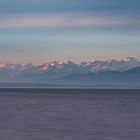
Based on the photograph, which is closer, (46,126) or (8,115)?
(46,126)

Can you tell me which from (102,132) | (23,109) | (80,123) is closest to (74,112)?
(23,109)

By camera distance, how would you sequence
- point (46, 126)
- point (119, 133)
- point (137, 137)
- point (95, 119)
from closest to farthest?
point (137, 137)
point (119, 133)
point (46, 126)
point (95, 119)

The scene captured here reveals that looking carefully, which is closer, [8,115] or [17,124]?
[17,124]

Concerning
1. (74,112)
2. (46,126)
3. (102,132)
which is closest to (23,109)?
(74,112)

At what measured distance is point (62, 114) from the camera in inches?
1929

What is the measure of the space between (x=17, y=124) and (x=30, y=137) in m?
6.82

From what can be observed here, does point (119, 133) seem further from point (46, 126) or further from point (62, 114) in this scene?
point (62, 114)

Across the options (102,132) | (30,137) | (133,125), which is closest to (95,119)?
(133,125)

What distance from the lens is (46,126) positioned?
131 feet

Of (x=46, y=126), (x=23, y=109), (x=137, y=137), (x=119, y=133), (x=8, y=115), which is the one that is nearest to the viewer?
(x=137, y=137)

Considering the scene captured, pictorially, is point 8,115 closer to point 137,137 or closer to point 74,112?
point 74,112

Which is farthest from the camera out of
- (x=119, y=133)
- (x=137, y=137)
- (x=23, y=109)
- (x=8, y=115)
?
(x=23, y=109)

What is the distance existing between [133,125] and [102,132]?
399 centimetres

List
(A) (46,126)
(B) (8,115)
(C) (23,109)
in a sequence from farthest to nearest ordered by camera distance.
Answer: (C) (23,109) → (B) (8,115) → (A) (46,126)
